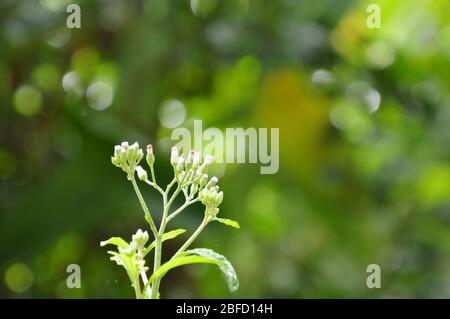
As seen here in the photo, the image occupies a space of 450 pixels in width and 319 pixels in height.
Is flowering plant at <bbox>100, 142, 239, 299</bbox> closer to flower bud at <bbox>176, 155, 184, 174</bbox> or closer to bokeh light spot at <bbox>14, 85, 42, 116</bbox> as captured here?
flower bud at <bbox>176, 155, 184, 174</bbox>

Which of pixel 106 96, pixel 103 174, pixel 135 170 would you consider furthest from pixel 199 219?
pixel 135 170

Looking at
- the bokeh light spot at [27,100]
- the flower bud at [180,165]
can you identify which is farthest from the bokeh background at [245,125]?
the flower bud at [180,165]

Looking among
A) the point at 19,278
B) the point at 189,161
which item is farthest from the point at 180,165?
the point at 19,278

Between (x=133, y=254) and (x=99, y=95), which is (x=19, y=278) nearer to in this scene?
(x=99, y=95)

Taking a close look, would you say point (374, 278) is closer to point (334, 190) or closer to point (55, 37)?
point (334, 190)

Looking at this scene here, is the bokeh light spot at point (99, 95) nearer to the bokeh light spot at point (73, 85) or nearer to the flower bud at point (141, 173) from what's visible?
the bokeh light spot at point (73, 85)

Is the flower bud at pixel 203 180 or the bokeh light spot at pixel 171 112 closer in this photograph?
the flower bud at pixel 203 180

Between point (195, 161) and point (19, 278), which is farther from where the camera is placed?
point (19, 278)

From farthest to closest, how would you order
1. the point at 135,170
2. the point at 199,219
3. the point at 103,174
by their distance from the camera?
the point at 103,174, the point at 199,219, the point at 135,170
